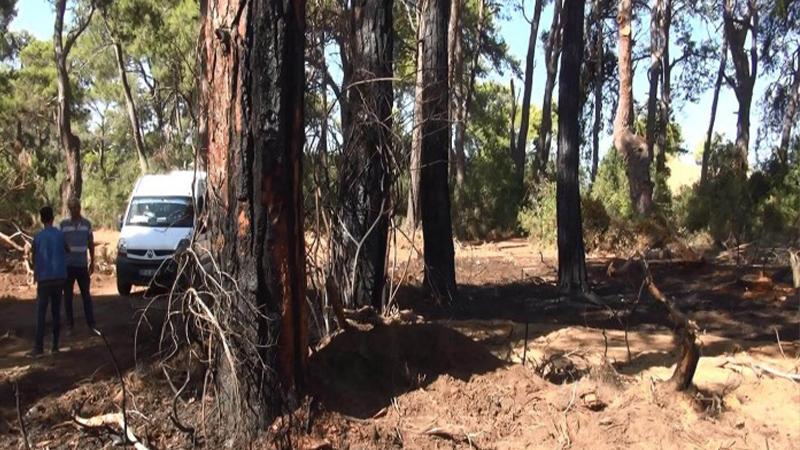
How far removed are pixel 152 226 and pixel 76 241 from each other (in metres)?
5.18

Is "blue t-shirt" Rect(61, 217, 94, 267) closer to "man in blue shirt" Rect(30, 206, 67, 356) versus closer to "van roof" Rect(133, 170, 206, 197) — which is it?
"man in blue shirt" Rect(30, 206, 67, 356)

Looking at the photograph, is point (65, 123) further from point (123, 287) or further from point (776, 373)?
point (776, 373)

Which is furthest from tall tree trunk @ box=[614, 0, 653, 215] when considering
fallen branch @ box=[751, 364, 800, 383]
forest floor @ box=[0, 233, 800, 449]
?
fallen branch @ box=[751, 364, 800, 383]

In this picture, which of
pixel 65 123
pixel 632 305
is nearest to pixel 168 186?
pixel 632 305

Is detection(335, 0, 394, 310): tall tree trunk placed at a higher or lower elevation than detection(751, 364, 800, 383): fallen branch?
higher

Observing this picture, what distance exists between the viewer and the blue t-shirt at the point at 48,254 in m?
9.69

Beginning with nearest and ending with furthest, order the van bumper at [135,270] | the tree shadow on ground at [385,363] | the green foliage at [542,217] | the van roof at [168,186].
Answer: the tree shadow on ground at [385,363], the van bumper at [135,270], the van roof at [168,186], the green foliage at [542,217]

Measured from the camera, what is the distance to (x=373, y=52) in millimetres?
9922

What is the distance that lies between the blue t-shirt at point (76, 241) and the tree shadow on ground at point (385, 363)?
4.94 m

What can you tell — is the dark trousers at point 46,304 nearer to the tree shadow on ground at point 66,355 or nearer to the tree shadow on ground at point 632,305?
the tree shadow on ground at point 66,355

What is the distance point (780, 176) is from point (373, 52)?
Result: 1840 centimetres

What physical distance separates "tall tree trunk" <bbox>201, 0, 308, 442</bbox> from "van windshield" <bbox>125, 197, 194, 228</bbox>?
1019 centimetres

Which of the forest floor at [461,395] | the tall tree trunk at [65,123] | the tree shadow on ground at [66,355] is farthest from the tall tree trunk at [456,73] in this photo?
the forest floor at [461,395]

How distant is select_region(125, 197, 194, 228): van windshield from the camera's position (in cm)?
1596
